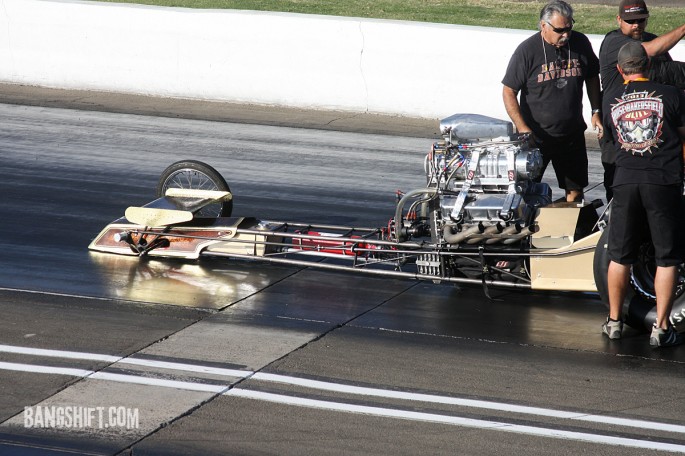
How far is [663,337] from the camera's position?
6895 millimetres

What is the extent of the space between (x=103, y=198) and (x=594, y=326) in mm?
5462

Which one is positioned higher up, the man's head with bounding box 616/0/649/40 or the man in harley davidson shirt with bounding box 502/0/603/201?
the man's head with bounding box 616/0/649/40

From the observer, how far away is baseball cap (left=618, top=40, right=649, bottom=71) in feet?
22.5

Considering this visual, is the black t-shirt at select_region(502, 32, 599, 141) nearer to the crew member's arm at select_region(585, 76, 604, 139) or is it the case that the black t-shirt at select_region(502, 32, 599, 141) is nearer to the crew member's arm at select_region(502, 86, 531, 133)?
the crew member's arm at select_region(502, 86, 531, 133)

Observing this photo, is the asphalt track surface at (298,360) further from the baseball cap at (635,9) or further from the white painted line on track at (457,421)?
the baseball cap at (635,9)

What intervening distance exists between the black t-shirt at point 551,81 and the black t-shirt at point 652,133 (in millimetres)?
1631

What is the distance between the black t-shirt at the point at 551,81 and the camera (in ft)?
27.9

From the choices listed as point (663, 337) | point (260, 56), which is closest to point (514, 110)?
point (663, 337)

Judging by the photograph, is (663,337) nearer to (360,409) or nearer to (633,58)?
(633,58)

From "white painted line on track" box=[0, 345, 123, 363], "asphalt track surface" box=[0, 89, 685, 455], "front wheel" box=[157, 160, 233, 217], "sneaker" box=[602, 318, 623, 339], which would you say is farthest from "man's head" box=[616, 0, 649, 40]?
"white painted line on track" box=[0, 345, 123, 363]

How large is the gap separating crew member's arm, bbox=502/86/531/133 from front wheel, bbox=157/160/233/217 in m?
2.45

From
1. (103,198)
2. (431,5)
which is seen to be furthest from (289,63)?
(431,5)

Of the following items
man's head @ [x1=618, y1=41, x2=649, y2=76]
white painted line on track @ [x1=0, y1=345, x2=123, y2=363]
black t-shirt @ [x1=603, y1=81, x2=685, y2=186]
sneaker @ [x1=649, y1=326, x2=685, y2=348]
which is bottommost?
white painted line on track @ [x1=0, y1=345, x2=123, y2=363]

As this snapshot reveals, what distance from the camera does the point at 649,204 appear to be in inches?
268
